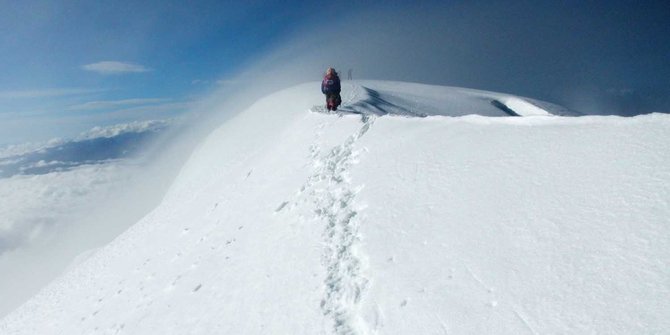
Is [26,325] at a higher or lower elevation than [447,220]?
lower

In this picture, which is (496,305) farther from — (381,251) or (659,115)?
(659,115)

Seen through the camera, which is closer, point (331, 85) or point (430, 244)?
point (430, 244)

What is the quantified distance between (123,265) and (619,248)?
Answer: 1484 cm

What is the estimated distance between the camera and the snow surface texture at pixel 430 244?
4.07 m

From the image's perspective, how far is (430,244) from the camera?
569 centimetres

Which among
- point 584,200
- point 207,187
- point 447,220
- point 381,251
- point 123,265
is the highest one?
point 584,200

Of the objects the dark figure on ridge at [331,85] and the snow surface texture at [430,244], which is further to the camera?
the dark figure on ridge at [331,85]

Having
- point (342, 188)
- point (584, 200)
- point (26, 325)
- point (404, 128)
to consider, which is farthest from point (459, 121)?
point (26, 325)

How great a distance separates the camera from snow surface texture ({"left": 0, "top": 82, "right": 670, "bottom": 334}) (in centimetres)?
407

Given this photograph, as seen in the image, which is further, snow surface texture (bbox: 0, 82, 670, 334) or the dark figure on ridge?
the dark figure on ridge

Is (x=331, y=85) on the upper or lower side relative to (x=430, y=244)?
upper

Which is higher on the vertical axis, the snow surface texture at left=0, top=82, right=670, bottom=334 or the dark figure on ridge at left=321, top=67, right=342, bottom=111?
the dark figure on ridge at left=321, top=67, right=342, bottom=111

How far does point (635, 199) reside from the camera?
15.2 feet

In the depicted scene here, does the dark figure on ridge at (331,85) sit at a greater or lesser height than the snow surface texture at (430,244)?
greater
